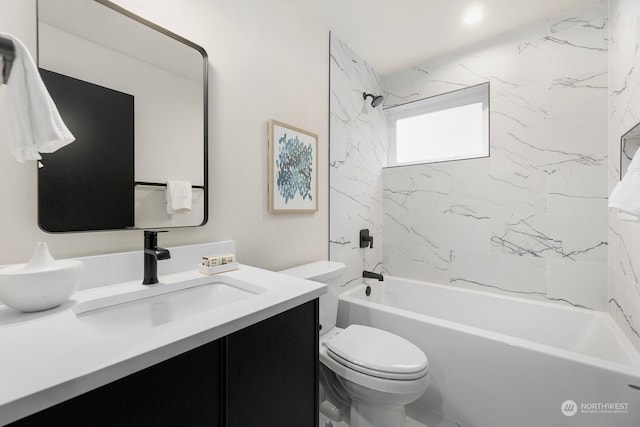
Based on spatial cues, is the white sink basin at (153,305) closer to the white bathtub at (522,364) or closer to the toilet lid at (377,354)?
the toilet lid at (377,354)

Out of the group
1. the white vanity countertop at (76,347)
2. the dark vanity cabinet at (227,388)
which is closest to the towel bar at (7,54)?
the white vanity countertop at (76,347)

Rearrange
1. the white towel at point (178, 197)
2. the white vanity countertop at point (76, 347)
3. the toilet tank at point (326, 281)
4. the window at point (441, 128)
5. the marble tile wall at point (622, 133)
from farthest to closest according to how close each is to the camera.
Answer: the window at point (441, 128)
the toilet tank at point (326, 281)
the marble tile wall at point (622, 133)
the white towel at point (178, 197)
the white vanity countertop at point (76, 347)

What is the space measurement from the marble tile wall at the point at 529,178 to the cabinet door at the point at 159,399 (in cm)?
211

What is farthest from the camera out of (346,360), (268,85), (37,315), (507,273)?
(507,273)

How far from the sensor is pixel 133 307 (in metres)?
0.87

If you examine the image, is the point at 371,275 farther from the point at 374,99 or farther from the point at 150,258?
the point at 150,258

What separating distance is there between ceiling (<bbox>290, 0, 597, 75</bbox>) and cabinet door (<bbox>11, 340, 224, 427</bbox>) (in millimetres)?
1990

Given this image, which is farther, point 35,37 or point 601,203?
point 601,203

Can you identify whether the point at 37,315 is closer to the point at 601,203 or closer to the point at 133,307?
the point at 133,307

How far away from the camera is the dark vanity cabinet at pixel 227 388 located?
49 cm

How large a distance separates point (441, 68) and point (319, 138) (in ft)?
4.29

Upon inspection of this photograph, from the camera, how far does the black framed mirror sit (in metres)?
0.88

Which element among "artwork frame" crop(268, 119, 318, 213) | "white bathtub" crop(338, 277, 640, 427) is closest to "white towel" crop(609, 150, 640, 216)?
"white bathtub" crop(338, 277, 640, 427)

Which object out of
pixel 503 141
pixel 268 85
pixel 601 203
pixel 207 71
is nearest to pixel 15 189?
pixel 207 71
